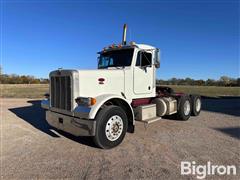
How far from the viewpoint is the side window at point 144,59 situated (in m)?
6.18

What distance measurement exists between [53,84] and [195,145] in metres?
4.27

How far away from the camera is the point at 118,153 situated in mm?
4477

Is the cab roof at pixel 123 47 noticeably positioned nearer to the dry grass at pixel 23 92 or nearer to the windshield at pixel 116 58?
the windshield at pixel 116 58

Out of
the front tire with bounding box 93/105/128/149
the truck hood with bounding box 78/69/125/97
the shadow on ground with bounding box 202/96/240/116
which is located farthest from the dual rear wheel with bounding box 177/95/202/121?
the front tire with bounding box 93/105/128/149

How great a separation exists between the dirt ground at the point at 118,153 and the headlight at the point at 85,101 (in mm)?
1156

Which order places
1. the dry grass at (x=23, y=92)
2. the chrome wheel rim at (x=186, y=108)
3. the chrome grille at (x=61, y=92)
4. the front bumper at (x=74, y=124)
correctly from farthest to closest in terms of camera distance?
the dry grass at (x=23, y=92), the chrome wheel rim at (x=186, y=108), the chrome grille at (x=61, y=92), the front bumper at (x=74, y=124)

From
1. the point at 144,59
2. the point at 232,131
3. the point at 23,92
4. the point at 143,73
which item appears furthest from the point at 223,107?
the point at 23,92

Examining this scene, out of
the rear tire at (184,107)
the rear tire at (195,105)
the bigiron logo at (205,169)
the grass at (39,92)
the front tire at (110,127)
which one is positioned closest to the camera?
the bigiron logo at (205,169)

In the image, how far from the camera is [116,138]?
16.0 ft

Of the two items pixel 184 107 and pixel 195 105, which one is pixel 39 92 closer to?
pixel 195 105

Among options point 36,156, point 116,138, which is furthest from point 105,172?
point 36,156

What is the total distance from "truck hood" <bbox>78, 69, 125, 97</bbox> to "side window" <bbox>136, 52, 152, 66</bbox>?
78cm

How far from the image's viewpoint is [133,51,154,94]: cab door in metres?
6.17

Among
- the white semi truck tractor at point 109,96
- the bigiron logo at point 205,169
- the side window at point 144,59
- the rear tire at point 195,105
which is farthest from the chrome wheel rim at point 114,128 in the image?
the rear tire at point 195,105
